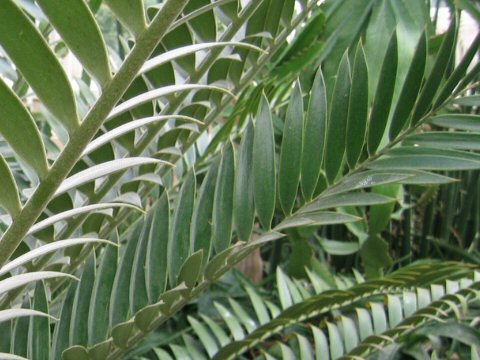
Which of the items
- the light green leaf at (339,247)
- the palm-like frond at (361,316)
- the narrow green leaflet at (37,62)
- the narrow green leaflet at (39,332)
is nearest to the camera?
the narrow green leaflet at (37,62)

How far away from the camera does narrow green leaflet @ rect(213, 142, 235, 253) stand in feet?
1.65

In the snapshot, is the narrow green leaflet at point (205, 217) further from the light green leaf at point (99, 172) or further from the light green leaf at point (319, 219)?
the light green leaf at point (99, 172)

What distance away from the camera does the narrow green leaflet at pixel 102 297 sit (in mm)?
480

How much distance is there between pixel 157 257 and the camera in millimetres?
490

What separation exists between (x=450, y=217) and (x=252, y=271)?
38 cm

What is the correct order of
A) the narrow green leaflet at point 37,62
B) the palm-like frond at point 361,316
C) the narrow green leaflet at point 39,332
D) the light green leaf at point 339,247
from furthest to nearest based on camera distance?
the light green leaf at point 339,247 < the palm-like frond at point 361,316 < the narrow green leaflet at point 39,332 < the narrow green leaflet at point 37,62

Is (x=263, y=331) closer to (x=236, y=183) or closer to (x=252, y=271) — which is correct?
(x=236, y=183)

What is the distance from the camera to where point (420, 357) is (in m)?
0.65

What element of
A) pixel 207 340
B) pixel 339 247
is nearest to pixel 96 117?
Result: pixel 207 340

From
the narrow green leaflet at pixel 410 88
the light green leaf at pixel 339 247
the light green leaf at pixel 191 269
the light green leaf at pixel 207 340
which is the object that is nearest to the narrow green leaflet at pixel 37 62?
the light green leaf at pixel 191 269

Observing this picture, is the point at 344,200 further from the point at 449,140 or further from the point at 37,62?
the point at 37,62

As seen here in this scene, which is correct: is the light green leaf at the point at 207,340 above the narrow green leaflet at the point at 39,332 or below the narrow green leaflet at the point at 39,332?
below

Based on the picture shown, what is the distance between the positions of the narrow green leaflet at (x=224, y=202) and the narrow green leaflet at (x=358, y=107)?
10 centimetres

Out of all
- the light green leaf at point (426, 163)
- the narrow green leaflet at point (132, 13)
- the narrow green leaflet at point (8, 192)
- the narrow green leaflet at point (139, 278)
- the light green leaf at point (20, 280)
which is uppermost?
the narrow green leaflet at point (132, 13)
